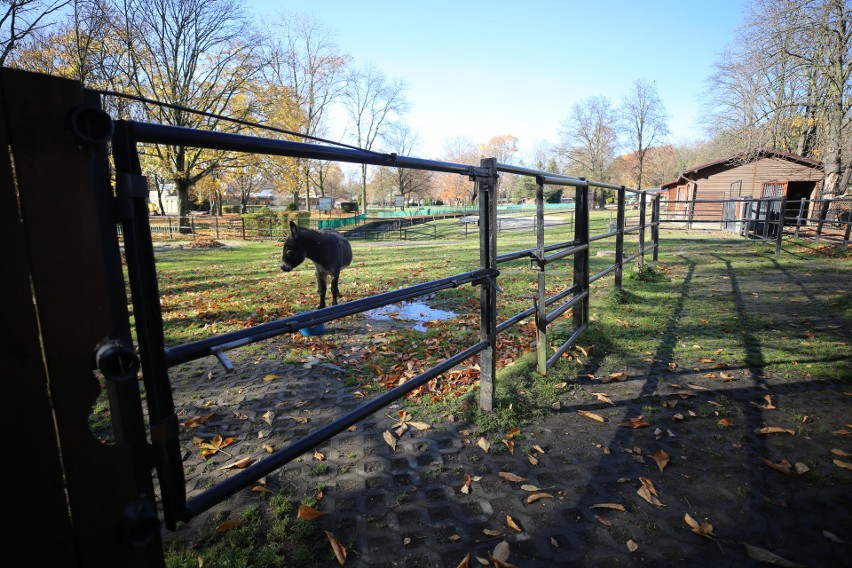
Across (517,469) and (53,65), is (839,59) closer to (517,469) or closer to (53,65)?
(517,469)

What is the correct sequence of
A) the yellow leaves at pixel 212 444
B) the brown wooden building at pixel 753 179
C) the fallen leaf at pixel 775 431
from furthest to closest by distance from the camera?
the brown wooden building at pixel 753 179
the fallen leaf at pixel 775 431
the yellow leaves at pixel 212 444

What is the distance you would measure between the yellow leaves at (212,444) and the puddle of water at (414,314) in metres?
3.20

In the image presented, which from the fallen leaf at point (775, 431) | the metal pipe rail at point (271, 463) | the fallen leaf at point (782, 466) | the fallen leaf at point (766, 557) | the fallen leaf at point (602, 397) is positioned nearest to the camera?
the metal pipe rail at point (271, 463)

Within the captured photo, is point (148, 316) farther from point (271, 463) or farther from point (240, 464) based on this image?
point (240, 464)

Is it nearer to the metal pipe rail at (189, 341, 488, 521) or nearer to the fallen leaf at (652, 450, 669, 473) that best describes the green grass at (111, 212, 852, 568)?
the metal pipe rail at (189, 341, 488, 521)

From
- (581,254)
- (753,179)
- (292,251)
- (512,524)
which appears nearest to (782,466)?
(512,524)

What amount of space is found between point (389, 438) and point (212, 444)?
3.99 ft

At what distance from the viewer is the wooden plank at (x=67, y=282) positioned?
1.01m

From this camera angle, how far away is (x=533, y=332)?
557 cm

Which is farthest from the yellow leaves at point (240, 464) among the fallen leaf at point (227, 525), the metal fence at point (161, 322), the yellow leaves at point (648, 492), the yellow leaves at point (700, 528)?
the yellow leaves at point (700, 528)

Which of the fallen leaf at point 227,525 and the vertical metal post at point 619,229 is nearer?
the fallen leaf at point 227,525

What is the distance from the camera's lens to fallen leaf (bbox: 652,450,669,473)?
2.64m

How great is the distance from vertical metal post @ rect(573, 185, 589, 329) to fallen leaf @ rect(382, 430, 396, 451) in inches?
108

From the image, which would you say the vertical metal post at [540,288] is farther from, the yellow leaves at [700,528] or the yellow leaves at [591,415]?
the yellow leaves at [700,528]
